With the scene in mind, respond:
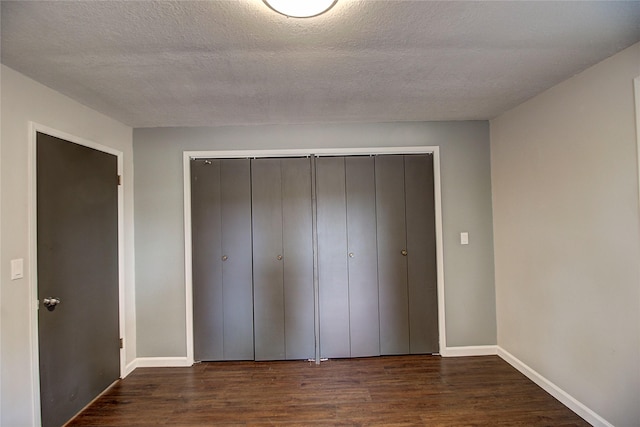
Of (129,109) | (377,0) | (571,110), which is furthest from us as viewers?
(129,109)

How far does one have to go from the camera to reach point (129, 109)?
2.39 metres

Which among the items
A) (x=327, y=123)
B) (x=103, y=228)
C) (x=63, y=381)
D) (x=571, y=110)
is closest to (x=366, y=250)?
(x=327, y=123)

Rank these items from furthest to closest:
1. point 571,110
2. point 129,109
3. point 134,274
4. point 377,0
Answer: point 134,274 < point 129,109 < point 571,110 < point 377,0

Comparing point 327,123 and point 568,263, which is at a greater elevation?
point 327,123

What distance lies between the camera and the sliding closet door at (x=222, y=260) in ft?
9.44

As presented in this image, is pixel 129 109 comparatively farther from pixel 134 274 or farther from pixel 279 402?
pixel 279 402

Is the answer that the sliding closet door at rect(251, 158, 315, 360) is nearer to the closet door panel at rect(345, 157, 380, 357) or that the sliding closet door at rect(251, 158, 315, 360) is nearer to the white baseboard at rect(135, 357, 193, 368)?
the closet door panel at rect(345, 157, 380, 357)

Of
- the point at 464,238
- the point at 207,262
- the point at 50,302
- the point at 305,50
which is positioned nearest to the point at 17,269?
the point at 50,302

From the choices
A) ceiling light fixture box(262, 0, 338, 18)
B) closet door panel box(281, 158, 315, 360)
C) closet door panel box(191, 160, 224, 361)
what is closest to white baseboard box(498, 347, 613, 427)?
closet door panel box(281, 158, 315, 360)

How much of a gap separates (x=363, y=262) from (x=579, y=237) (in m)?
1.65

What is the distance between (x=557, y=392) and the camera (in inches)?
86.3

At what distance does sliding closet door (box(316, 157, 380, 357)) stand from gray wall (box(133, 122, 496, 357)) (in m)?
0.46

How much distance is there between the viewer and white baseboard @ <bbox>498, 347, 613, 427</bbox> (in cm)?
191

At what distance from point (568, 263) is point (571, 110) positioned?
1.08m
